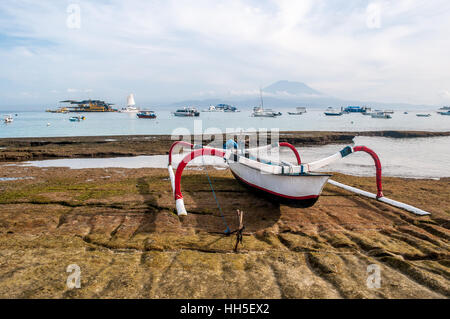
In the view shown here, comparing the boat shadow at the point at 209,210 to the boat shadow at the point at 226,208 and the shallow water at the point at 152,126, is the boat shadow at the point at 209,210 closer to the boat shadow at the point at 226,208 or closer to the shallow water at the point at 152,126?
the boat shadow at the point at 226,208

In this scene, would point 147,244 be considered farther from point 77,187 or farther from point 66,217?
point 77,187

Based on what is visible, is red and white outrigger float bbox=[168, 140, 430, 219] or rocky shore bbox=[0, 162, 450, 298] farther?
red and white outrigger float bbox=[168, 140, 430, 219]

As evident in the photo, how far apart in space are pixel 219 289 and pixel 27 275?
351 cm

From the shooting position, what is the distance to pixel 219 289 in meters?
4.45

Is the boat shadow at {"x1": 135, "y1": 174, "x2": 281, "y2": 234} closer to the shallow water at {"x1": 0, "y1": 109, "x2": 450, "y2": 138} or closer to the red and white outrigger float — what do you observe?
the red and white outrigger float

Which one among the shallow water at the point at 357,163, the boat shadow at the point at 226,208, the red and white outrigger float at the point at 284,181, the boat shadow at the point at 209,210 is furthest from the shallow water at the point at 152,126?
the red and white outrigger float at the point at 284,181

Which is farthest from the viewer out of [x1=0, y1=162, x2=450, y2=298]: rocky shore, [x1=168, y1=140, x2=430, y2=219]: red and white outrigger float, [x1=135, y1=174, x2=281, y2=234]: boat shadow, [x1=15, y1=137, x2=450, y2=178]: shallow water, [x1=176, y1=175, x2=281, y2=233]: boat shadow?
[x1=15, y1=137, x2=450, y2=178]: shallow water

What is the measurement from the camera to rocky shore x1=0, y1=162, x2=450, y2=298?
451cm

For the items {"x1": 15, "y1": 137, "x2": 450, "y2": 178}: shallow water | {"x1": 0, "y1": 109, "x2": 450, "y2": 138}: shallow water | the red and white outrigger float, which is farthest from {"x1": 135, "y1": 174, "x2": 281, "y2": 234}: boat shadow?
{"x1": 0, "y1": 109, "x2": 450, "y2": 138}: shallow water

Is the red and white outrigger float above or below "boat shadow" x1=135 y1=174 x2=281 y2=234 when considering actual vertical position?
above

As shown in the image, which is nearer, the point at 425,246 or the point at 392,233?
the point at 425,246

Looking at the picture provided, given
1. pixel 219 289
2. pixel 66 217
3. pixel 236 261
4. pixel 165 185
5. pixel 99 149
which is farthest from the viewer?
pixel 99 149

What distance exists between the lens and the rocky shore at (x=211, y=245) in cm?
451
